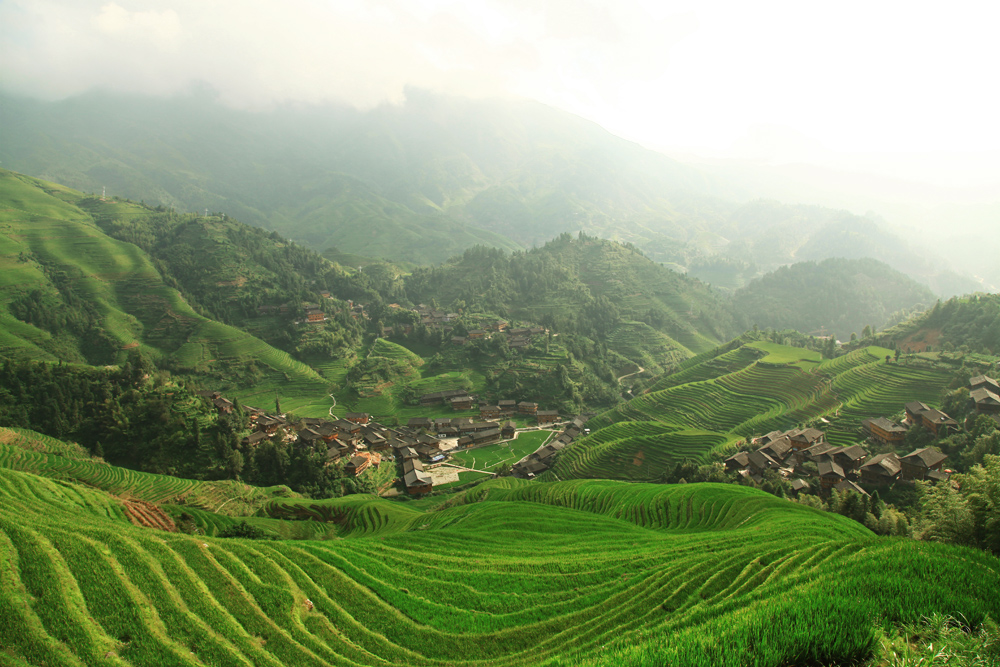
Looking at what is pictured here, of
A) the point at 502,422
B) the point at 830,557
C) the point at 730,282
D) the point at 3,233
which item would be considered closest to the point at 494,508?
the point at 830,557

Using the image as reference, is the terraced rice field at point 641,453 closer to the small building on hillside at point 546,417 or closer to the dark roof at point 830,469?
the dark roof at point 830,469

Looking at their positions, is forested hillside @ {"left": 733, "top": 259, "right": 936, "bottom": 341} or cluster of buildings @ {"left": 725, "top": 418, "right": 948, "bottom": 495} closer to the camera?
cluster of buildings @ {"left": 725, "top": 418, "right": 948, "bottom": 495}

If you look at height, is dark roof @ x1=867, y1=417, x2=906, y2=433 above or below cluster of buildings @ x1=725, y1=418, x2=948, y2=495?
above

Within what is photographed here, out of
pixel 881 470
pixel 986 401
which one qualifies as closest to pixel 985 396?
pixel 986 401

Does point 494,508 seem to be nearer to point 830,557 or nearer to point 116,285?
point 830,557

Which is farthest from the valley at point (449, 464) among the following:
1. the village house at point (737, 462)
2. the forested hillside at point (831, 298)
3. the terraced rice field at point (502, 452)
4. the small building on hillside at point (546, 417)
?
the forested hillside at point (831, 298)

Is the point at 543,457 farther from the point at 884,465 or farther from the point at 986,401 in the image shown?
the point at 986,401

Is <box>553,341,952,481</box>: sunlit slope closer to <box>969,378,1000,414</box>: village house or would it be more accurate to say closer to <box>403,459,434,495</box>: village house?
<box>969,378,1000,414</box>: village house

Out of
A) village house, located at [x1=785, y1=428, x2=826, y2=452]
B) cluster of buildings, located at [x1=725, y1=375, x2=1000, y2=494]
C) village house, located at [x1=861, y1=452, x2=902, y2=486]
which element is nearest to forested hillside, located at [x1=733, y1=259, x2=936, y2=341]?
cluster of buildings, located at [x1=725, y1=375, x2=1000, y2=494]
